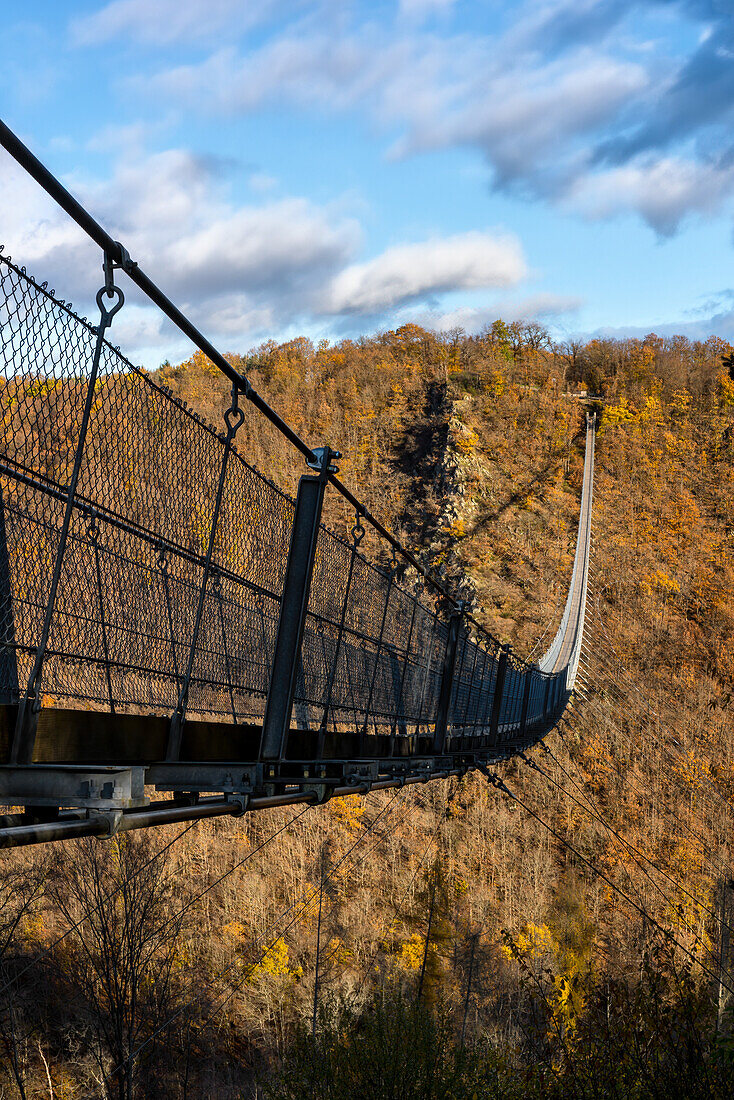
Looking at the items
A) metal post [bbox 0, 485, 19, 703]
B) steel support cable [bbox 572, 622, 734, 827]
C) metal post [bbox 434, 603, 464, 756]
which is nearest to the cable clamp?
metal post [bbox 0, 485, 19, 703]

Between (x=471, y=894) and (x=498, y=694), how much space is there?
52.6 ft

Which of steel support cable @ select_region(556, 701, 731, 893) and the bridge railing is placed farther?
steel support cable @ select_region(556, 701, 731, 893)

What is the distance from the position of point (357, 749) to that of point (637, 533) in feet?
96.1

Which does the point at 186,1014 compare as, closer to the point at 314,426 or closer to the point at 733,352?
the point at 314,426

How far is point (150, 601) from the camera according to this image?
2850 millimetres

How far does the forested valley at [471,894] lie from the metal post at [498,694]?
4.36m

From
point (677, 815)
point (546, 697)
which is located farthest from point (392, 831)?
point (546, 697)

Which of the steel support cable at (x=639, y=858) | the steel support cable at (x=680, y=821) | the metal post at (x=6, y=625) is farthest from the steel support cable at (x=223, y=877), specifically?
the steel support cable at (x=680, y=821)

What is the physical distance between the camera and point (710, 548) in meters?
31.0

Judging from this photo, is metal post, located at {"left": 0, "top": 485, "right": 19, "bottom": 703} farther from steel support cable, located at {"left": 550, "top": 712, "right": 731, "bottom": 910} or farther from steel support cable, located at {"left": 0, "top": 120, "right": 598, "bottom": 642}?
steel support cable, located at {"left": 550, "top": 712, "right": 731, "bottom": 910}

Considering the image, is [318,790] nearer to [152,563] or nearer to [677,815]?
[152,563]

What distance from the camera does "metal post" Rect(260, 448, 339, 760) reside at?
8.94 feet

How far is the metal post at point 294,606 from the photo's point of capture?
272 centimetres

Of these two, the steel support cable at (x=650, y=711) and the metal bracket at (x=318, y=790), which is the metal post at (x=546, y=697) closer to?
the metal bracket at (x=318, y=790)
